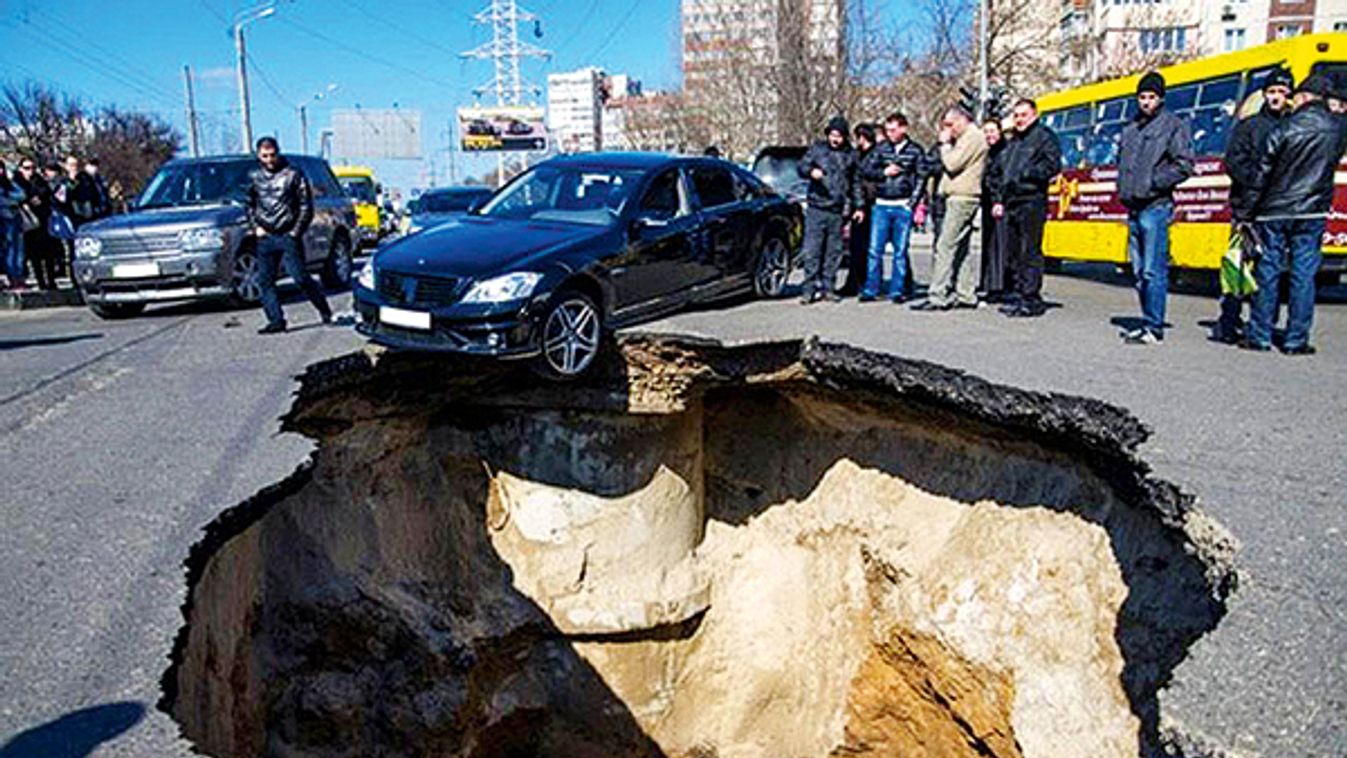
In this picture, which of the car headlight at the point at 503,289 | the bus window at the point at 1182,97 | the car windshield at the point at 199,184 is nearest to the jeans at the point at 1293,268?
the car headlight at the point at 503,289

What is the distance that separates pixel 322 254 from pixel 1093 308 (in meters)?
9.64

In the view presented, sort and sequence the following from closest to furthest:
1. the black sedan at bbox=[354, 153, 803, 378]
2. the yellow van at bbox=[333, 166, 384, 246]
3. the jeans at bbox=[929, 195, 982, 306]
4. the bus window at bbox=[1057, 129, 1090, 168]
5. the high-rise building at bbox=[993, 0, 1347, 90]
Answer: the black sedan at bbox=[354, 153, 803, 378]
the jeans at bbox=[929, 195, 982, 306]
the bus window at bbox=[1057, 129, 1090, 168]
the yellow van at bbox=[333, 166, 384, 246]
the high-rise building at bbox=[993, 0, 1347, 90]

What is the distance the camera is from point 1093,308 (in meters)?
9.36

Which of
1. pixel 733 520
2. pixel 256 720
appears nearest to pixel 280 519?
pixel 256 720

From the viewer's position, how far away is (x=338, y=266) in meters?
13.4

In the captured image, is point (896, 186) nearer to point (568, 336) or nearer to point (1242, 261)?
point (1242, 261)

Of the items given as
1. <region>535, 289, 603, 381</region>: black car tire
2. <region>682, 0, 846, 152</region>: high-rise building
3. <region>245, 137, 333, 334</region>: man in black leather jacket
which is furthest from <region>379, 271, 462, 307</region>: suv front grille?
<region>682, 0, 846, 152</region>: high-rise building

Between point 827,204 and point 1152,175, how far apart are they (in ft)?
9.42

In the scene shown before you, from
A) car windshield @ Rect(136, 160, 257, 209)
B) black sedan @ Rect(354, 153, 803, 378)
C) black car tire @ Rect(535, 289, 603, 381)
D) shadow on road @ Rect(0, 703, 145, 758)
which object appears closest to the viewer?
shadow on road @ Rect(0, 703, 145, 758)

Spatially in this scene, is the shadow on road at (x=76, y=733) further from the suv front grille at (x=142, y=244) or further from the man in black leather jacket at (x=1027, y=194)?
the suv front grille at (x=142, y=244)

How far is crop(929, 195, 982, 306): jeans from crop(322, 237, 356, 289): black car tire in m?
8.55

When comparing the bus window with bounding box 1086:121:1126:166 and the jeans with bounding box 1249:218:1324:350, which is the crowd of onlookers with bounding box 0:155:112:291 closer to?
the jeans with bounding box 1249:218:1324:350

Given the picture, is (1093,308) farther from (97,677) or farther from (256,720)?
(97,677)

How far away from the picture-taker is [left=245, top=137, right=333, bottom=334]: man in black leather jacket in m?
8.08
